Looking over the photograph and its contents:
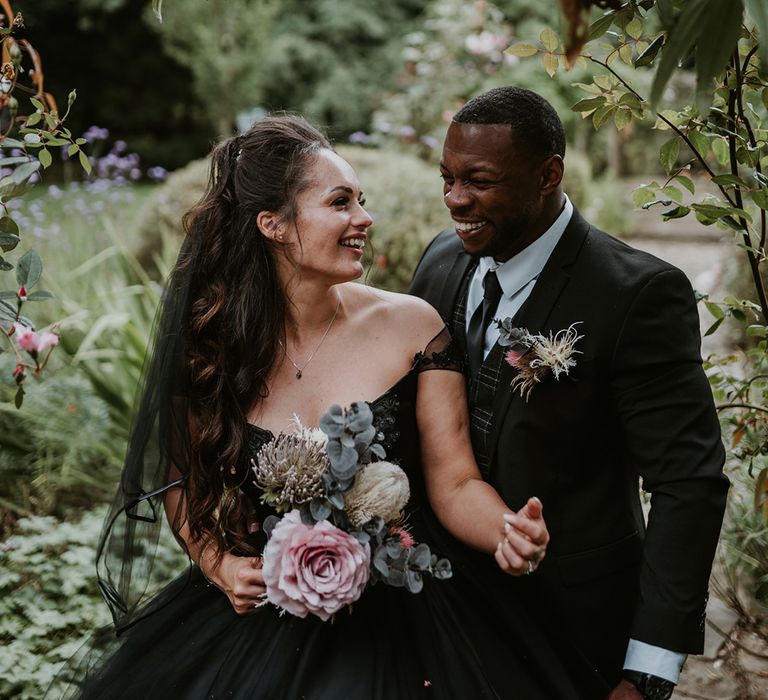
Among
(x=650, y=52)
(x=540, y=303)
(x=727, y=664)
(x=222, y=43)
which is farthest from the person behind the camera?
(x=222, y=43)

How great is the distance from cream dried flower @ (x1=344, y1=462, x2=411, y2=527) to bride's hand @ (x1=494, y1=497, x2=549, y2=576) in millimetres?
262

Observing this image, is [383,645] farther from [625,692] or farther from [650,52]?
[650,52]

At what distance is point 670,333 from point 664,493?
37cm

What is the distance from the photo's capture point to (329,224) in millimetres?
2275

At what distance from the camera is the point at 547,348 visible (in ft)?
7.03

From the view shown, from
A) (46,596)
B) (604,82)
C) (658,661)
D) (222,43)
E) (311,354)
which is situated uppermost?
(604,82)

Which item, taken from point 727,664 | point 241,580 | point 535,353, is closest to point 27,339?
point 241,580

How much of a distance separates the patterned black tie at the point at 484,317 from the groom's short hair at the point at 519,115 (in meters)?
0.36

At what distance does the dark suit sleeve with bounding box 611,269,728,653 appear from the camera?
204 centimetres

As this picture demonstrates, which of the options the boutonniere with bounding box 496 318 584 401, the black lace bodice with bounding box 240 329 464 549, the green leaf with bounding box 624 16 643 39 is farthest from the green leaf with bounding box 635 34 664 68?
the black lace bodice with bounding box 240 329 464 549

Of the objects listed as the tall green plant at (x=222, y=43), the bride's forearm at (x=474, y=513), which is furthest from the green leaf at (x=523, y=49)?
the tall green plant at (x=222, y=43)

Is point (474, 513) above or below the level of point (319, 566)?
below

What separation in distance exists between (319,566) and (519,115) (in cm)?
119

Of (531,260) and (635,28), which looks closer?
(635,28)
